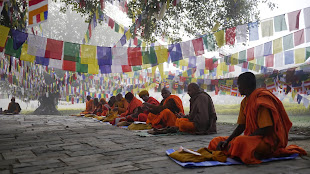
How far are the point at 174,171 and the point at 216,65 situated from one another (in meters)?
10.0

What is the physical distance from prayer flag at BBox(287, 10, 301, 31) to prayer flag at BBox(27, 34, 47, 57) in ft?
23.9

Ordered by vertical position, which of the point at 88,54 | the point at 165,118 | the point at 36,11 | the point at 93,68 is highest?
the point at 36,11

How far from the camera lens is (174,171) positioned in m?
2.92

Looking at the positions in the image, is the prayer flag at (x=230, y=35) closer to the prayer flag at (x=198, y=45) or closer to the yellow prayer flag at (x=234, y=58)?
the prayer flag at (x=198, y=45)

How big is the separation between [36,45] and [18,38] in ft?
1.76

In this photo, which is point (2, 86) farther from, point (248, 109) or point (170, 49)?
point (248, 109)

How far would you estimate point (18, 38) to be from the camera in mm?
7699

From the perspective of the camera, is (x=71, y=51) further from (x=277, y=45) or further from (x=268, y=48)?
(x=277, y=45)

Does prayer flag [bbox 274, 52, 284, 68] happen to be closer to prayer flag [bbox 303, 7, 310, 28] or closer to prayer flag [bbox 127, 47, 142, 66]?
prayer flag [bbox 303, 7, 310, 28]

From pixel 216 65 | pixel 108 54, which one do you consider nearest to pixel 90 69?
pixel 108 54

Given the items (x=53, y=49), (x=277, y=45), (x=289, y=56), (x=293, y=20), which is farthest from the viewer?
(x=289, y=56)

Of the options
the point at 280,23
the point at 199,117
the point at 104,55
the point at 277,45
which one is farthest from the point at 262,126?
the point at 104,55

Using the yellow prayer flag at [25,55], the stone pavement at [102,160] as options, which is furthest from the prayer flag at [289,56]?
the yellow prayer flag at [25,55]

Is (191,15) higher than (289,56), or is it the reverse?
(191,15)
